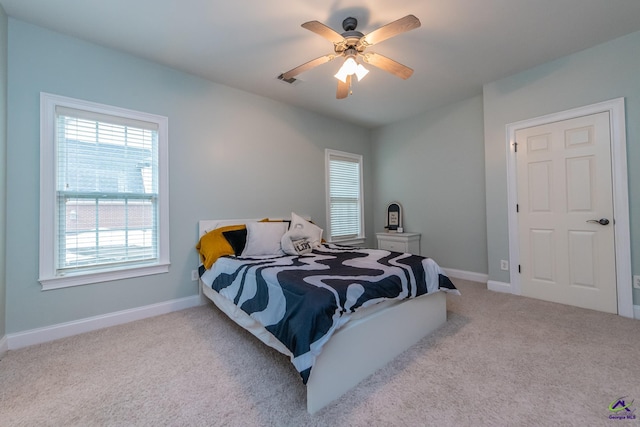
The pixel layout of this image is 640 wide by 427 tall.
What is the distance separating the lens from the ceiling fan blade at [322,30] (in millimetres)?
1740

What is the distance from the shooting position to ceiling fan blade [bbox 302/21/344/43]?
1.74 meters

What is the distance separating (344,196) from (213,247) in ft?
8.17

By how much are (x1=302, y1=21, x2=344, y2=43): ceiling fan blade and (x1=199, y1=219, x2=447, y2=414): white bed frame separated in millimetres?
1949

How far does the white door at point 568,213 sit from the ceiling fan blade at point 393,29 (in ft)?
7.27

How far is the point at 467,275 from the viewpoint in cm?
380

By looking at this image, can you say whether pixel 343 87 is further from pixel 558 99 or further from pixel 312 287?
pixel 558 99

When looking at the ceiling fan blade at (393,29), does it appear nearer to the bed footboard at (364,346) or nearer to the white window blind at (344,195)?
the bed footboard at (364,346)

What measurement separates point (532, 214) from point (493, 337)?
170 cm

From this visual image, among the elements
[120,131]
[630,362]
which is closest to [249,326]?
[120,131]

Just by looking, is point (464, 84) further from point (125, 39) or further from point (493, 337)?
point (125, 39)

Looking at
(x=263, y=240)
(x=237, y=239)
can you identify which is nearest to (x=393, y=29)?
(x=263, y=240)

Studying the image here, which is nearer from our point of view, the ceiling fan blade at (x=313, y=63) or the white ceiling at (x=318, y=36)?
the white ceiling at (x=318, y=36)

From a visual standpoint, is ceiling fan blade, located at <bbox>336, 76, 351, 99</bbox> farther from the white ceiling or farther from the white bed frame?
the white bed frame

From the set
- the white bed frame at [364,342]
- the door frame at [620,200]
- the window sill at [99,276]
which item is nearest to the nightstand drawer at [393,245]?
the white bed frame at [364,342]
